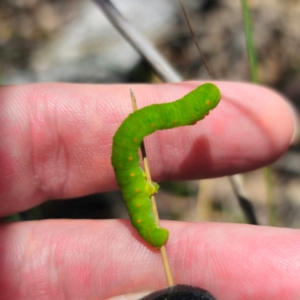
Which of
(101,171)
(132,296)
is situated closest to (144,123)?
(101,171)

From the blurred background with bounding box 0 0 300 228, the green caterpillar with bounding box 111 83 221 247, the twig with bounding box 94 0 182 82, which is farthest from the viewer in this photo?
the blurred background with bounding box 0 0 300 228

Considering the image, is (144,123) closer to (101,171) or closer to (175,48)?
(101,171)

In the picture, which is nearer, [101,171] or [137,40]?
[101,171]

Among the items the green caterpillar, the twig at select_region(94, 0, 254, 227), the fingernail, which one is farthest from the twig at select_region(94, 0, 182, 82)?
the fingernail

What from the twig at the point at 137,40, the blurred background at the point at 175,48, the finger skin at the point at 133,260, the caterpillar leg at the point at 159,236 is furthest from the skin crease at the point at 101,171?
the blurred background at the point at 175,48

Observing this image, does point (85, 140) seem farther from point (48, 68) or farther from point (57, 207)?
point (48, 68)

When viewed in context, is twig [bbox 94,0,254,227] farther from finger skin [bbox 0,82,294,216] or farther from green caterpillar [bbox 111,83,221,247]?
green caterpillar [bbox 111,83,221,247]

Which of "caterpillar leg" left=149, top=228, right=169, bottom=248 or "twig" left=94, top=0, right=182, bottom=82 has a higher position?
"twig" left=94, top=0, right=182, bottom=82
